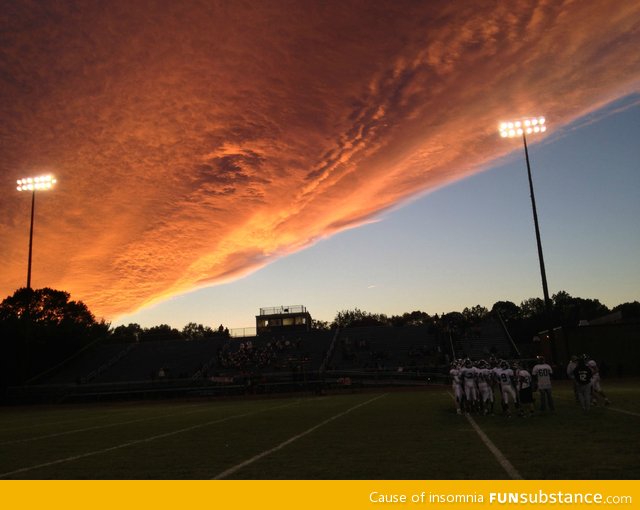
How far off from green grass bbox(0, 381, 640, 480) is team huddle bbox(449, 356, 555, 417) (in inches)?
26.1

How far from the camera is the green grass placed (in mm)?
7312

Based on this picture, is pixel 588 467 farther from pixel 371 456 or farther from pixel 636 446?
pixel 371 456

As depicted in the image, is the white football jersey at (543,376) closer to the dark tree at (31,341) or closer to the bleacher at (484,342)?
the bleacher at (484,342)

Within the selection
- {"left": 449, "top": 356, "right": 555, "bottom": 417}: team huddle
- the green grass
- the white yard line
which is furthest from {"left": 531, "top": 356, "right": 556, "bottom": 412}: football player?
the white yard line

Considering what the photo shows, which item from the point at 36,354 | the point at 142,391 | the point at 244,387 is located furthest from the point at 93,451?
the point at 36,354

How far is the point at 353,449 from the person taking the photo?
9.41 m

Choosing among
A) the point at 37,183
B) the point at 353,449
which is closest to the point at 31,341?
the point at 37,183

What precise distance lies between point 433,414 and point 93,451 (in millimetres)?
9159

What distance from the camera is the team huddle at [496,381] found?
571 inches

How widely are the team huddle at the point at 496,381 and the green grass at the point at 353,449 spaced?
0.66m

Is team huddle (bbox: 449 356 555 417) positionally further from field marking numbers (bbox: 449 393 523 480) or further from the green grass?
field marking numbers (bbox: 449 393 523 480)
